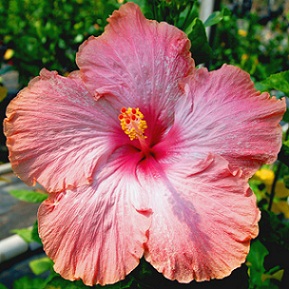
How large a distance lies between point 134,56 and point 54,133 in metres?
0.24

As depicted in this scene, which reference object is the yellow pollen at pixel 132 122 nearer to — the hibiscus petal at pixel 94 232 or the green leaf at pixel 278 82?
the hibiscus petal at pixel 94 232

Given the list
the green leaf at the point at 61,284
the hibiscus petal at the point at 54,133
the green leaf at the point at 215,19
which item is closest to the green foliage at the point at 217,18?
the green leaf at the point at 215,19

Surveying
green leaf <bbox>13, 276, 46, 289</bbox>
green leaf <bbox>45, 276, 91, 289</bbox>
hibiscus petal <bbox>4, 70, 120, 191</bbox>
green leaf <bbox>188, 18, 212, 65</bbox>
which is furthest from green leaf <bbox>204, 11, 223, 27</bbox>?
green leaf <bbox>13, 276, 46, 289</bbox>

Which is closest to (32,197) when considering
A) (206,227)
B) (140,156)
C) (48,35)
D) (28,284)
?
(28,284)

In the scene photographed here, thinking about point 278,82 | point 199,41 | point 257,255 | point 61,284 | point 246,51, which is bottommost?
point 246,51

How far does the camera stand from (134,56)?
89cm

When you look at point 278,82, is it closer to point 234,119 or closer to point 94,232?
point 234,119

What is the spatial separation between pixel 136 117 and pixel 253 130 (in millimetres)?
249

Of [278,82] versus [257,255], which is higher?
[278,82]

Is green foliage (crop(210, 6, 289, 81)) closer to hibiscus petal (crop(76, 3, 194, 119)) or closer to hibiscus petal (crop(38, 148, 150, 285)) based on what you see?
hibiscus petal (crop(76, 3, 194, 119))

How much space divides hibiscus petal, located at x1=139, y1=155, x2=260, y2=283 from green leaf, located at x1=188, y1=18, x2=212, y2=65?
345 millimetres

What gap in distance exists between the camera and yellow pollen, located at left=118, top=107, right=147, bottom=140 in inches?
34.8

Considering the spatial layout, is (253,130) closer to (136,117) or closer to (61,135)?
(136,117)

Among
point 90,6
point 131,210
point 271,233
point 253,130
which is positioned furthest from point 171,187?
point 90,6
